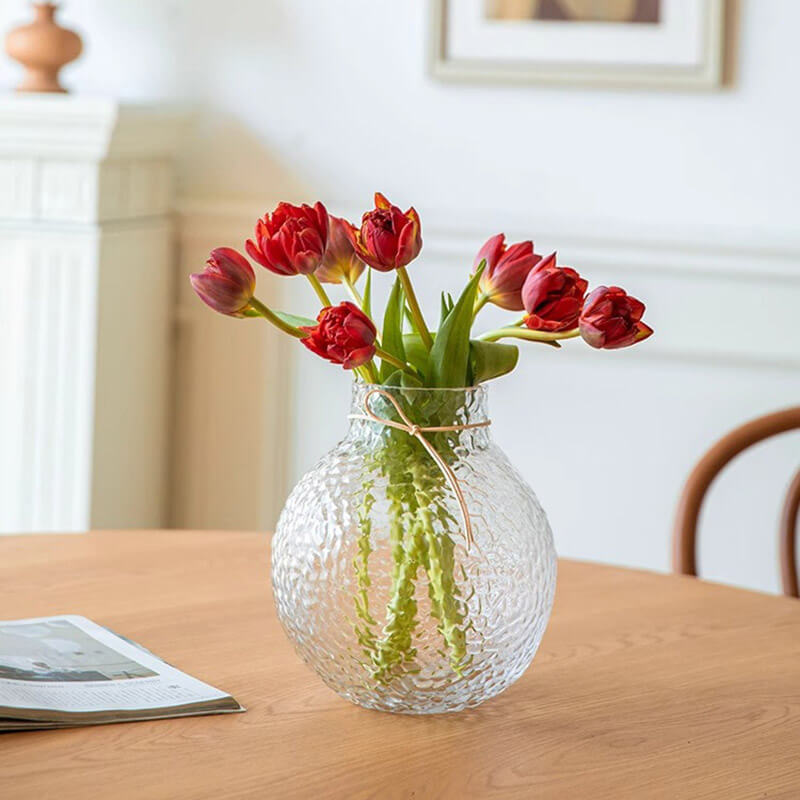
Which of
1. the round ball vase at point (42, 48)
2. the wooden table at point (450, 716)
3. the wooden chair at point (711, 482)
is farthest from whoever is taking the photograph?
the round ball vase at point (42, 48)

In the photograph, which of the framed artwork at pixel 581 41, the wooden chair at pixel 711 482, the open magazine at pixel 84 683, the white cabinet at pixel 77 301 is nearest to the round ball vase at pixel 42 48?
the white cabinet at pixel 77 301

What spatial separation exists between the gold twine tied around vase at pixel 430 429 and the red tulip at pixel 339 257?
0.11 metres

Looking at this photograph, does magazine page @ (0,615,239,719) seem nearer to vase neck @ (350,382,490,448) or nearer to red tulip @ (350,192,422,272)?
vase neck @ (350,382,490,448)

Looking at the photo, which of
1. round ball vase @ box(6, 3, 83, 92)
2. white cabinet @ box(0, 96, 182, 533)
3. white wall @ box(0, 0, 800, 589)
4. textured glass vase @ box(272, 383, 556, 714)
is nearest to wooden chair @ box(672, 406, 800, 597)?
textured glass vase @ box(272, 383, 556, 714)

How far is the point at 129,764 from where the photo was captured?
0.96 m

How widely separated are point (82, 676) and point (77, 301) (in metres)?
1.64

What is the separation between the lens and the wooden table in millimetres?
945

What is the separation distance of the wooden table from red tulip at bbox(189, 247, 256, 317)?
309mm

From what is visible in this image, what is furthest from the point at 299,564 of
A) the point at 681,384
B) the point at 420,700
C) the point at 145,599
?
the point at 681,384

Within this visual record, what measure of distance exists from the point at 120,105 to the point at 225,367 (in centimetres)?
58

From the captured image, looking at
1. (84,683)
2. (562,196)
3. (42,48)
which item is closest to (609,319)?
(84,683)

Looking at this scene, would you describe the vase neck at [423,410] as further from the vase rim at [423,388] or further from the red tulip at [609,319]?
the red tulip at [609,319]

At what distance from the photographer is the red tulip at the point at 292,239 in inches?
38.8

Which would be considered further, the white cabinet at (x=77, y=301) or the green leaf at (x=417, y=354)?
the white cabinet at (x=77, y=301)
